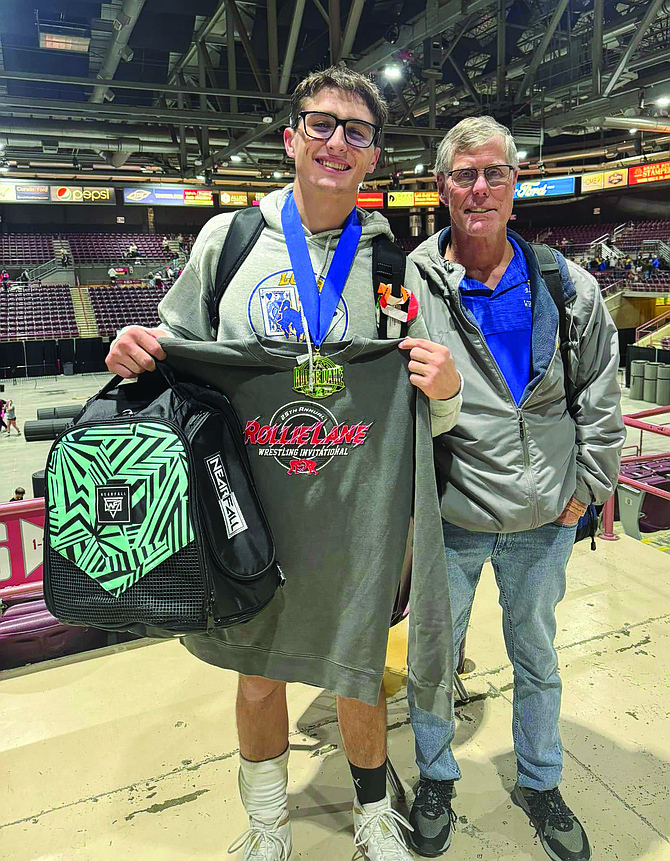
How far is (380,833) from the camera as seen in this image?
1500mm

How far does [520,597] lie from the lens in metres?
1.62

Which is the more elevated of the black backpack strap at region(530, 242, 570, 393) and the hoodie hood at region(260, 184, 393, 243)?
the hoodie hood at region(260, 184, 393, 243)

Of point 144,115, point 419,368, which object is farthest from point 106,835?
point 144,115

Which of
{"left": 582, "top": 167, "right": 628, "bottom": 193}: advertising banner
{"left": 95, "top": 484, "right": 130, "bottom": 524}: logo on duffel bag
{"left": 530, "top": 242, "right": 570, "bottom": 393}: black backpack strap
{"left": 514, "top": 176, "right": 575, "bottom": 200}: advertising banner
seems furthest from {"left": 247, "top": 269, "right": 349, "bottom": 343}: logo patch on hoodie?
{"left": 582, "top": 167, "right": 628, "bottom": 193}: advertising banner

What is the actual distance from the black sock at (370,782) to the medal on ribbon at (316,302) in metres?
0.93

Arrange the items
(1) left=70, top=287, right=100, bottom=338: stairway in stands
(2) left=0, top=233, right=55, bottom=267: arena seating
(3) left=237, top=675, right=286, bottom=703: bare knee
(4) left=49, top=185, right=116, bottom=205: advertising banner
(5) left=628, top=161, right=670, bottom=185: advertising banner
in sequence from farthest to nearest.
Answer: (4) left=49, top=185, right=116, bottom=205: advertising banner
(2) left=0, top=233, right=55, bottom=267: arena seating
(5) left=628, top=161, right=670, bottom=185: advertising banner
(1) left=70, top=287, right=100, bottom=338: stairway in stands
(3) left=237, top=675, right=286, bottom=703: bare knee

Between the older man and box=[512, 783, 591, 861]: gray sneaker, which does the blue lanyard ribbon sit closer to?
the older man

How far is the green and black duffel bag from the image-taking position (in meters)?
1.20

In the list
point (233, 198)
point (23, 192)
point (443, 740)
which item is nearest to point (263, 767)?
point (443, 740)

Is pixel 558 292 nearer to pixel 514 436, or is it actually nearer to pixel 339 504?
pixel 514 436

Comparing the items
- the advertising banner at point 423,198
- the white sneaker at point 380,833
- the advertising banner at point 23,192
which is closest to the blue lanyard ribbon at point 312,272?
the white sneaker at point 380,833

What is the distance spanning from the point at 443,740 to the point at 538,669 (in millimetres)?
313

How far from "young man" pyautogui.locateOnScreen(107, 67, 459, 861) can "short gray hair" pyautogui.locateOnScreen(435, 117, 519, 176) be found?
254mm

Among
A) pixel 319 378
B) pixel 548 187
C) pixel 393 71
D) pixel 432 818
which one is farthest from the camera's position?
Answer: pixel 548 187
